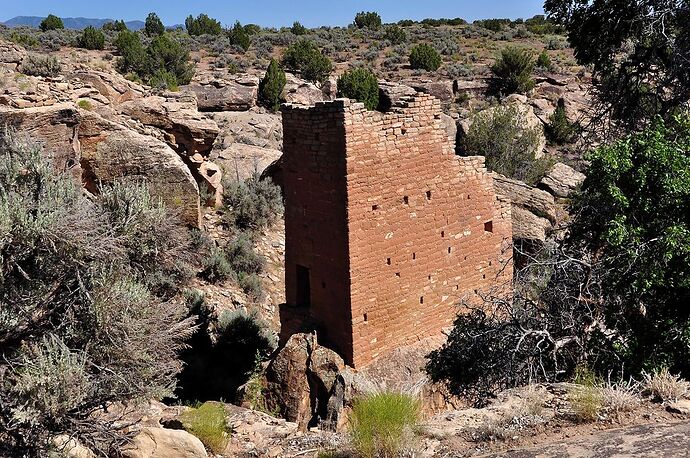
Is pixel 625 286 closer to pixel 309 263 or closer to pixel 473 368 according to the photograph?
pixel 473 368

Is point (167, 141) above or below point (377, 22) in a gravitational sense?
below

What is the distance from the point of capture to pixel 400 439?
15.8ft

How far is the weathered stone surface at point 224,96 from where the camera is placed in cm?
2641

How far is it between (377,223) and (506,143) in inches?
561

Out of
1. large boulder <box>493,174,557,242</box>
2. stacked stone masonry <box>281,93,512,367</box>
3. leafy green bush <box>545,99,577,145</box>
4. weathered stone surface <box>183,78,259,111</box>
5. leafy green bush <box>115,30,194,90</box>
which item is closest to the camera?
stacked stone masonry <box>281,93,512,367</box>

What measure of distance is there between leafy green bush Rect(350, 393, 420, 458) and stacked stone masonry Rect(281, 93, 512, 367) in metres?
4.11

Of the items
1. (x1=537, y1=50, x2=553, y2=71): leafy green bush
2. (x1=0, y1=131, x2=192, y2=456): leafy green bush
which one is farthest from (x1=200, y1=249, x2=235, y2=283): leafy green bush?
(x1=537, y1=50, x2=553, y2=71): leafy green bush

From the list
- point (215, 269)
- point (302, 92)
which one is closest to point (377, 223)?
point (215, 269)

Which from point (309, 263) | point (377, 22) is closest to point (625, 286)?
point (309, 263)

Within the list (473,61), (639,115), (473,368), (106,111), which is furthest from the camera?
(473,61)

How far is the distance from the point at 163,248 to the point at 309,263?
99.8 inches

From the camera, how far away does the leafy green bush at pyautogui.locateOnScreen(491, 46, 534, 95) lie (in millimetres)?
33938

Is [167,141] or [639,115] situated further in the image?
[167,141]

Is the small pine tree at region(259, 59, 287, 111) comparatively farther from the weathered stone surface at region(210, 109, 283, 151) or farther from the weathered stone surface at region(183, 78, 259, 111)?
the weathered stone surface at region(210, 109, 283, 151)
